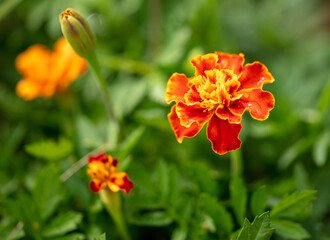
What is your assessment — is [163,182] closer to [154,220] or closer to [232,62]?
[154,220]

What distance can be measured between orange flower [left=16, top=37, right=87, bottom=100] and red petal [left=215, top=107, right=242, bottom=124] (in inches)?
18.4

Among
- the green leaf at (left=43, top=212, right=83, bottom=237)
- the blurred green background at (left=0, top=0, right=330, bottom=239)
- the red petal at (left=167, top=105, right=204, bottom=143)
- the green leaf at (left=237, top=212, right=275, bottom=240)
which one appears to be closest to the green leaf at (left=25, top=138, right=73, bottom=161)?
the blurred green background at (left=0, top=0, right=330, bottom=239)

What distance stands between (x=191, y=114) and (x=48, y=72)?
50 cm

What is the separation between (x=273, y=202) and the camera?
0.70 metres

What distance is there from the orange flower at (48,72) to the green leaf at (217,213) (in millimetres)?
463

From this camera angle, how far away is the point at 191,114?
0.53 meters

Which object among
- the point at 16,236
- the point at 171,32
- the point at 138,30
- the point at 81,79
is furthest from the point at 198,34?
the point at 16,236

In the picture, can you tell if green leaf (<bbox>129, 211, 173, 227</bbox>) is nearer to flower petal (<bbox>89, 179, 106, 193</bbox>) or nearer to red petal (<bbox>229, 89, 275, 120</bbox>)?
flower petal (<bbox>89, 179, 106, 193</bbox>)

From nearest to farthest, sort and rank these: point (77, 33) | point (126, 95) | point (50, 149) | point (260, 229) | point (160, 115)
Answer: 1. point (260, 229)
2. point (77, 33)
3. point (50, 149)
4. point (160, 115)
5. point (126, 95)

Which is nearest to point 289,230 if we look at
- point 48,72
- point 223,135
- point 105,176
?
point 223,135

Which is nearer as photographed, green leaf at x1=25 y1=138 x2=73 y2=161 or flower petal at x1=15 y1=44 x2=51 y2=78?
green leaf at x1=25 y1=138 x2=73 y2=161

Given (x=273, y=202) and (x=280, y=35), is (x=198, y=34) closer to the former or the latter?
(x=280, y=35)

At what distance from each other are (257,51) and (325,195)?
62 cm

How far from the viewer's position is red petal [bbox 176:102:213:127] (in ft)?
1.71
